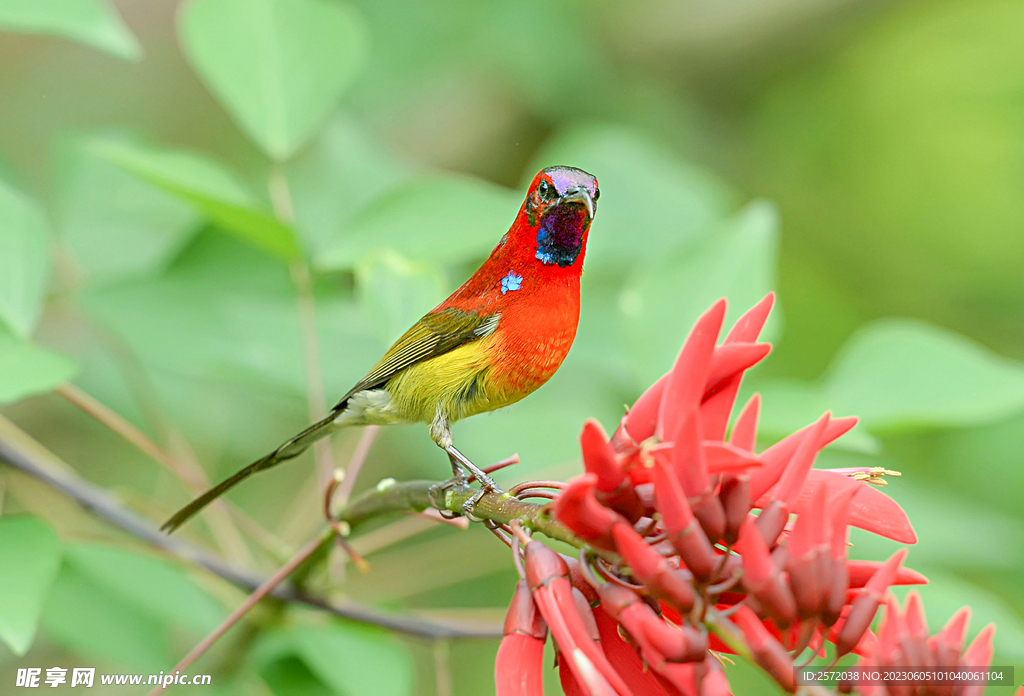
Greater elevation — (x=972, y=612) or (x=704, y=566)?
(x=704, y=566)

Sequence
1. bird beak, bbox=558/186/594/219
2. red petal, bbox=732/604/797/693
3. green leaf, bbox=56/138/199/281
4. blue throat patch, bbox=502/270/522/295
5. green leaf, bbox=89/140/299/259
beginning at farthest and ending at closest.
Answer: green leaf, bbox=56/138/199/281 < green leaf, bbox=89/140/299/259 < blue throat patch, bbox=502/270/522/295 < bird beak, bbox=558/186/594/219 < red petal, bbox=732/604/797/693

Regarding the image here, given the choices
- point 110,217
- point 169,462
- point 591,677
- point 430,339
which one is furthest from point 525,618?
point 110,217

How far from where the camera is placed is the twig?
75.5 inches

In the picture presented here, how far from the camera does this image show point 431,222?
7.11 ft

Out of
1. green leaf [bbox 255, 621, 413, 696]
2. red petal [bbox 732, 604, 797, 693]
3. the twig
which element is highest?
red petal [bbox 732, 604, 797, 693]

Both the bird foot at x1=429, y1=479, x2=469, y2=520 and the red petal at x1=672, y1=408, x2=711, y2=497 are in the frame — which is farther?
the bird foot at x1=429, y1=479, x2=469, y2=520

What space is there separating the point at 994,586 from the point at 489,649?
75.0 inches

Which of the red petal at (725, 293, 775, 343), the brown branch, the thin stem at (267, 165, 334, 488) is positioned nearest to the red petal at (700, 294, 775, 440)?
the red petal at (725, 293, 775, 343)

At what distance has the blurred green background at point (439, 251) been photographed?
202 centimetres

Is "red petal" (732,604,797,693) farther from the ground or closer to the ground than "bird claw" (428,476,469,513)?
closer to the ground

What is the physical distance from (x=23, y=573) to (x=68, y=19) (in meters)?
1.13

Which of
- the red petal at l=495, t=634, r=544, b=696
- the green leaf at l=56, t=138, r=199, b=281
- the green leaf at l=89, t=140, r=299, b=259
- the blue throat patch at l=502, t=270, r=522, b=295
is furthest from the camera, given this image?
the green leaf at l=56, t=138, r=199, b=281

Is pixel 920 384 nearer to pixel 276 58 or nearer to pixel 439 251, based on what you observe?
pixel 439 251

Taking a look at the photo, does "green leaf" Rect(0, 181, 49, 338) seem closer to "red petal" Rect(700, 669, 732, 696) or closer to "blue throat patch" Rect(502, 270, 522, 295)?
"blue throat patch" Rect(502, 270, 522, 295)
